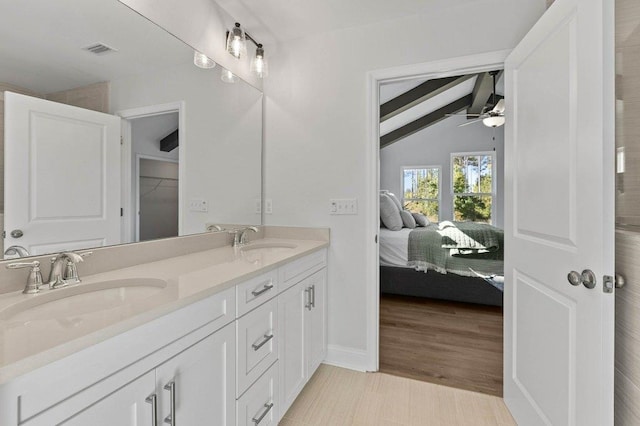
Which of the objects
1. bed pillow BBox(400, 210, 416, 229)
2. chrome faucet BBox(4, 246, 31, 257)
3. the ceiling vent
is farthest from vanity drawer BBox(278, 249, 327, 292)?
bed pillow BBox(400, 210, 416, 229)

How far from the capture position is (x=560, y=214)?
119 centimetres

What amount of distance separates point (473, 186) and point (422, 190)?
1044 millimetres

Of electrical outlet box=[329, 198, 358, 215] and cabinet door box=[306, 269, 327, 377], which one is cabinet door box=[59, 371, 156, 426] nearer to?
cabinet door box=[306, 269, 327, 377]

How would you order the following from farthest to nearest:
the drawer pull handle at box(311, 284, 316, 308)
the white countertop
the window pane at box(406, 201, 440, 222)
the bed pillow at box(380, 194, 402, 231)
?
1. the window pane at box(406, 201, 440, 222)
2. the bed pillow at box(380, 194, 402, 231)
3. the drawer pull handle at box(311, 284, 316, 308)
4. the white countertop

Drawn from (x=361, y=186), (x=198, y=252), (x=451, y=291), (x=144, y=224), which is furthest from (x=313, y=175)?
(x=451, y=291)

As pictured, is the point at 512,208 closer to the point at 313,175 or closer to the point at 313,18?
the point at 313,175

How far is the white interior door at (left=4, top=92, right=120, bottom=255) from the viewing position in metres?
0.98

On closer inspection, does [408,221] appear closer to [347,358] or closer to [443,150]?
[347,358]

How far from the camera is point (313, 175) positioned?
7.13 ft

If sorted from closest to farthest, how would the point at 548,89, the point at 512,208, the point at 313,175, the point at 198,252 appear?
the point at 548,89
the point at 512,208
the point at 198,252
the point at 313,175

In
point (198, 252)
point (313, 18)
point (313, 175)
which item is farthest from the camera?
point (313, 175)

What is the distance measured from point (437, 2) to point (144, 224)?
2.08m

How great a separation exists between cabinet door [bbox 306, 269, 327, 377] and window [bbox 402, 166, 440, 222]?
5.24 m

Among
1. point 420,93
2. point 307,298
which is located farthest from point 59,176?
point 420,93
